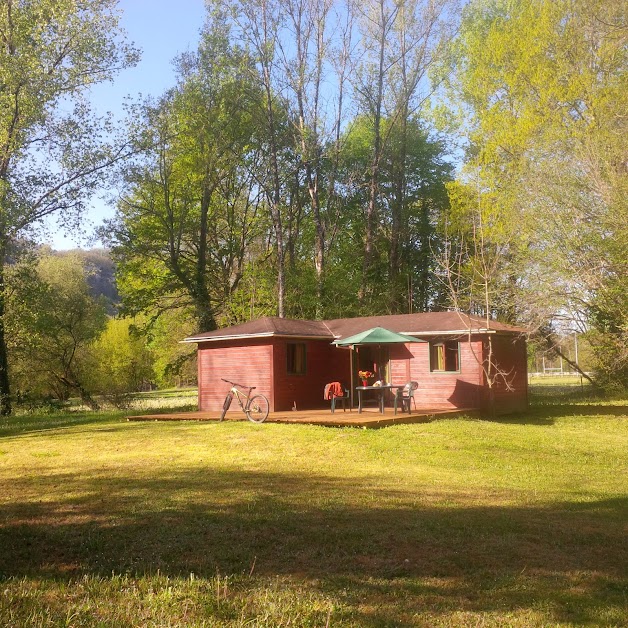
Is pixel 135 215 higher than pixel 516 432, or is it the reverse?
pixel 135 215

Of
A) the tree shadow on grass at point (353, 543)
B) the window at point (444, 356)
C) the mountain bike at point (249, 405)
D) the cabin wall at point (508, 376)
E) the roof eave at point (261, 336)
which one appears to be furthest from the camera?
the window at point (444, 356)

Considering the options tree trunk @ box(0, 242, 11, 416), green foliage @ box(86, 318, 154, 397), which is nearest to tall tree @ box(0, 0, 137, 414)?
tree trunk @ box(0, 242, 11, 416)

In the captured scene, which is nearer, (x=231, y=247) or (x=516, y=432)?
(x=516, y=432)

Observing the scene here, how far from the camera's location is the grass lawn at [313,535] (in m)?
4.64

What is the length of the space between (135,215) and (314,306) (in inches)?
374

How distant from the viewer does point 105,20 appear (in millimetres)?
23391

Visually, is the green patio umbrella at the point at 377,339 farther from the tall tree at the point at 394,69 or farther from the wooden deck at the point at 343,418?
the tall tree at the point at 394,69

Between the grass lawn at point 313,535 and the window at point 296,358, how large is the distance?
7.57 metres

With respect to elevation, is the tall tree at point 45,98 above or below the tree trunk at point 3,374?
above

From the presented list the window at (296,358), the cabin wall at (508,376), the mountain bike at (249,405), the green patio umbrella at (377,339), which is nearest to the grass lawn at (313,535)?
the mountain bike at (249,405)

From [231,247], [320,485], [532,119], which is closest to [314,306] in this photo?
[231,247]

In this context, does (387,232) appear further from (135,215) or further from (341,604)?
(341,604)

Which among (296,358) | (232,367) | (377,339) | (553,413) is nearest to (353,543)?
(377,339)

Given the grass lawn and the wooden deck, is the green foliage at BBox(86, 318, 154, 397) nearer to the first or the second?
the wooden deck
